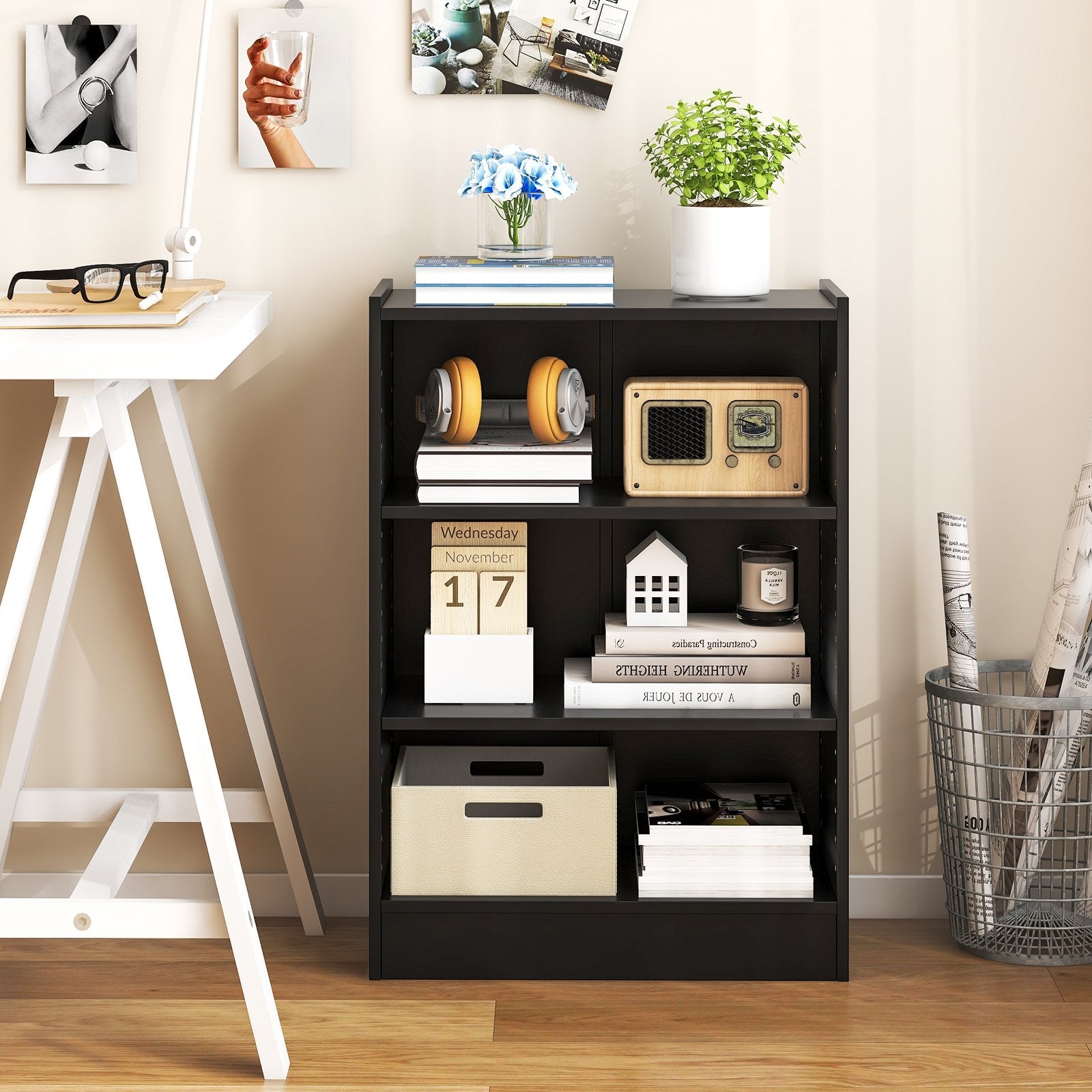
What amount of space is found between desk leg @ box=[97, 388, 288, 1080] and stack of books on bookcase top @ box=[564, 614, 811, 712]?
21.9 inches

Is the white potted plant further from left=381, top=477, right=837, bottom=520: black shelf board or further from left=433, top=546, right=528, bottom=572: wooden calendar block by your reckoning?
left=433, top=546, right=528, bottom=572: wooden calendar block

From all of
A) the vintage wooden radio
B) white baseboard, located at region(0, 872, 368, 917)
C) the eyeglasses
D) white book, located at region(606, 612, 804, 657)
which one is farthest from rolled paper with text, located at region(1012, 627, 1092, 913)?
the eyeglasses

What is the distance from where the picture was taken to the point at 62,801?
2215 mm

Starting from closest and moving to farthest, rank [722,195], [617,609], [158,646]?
[158,646] < [722,195] < [617,609]

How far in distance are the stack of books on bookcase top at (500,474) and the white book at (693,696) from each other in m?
0.30

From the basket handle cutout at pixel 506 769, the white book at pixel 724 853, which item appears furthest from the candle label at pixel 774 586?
the basket handle cutout at pixel 506 769

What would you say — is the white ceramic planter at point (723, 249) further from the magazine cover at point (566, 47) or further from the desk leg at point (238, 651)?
the desk leg at point (238, 651)

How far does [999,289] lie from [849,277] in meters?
0.24

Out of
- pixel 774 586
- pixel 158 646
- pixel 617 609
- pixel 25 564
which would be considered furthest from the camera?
pixel 617 609

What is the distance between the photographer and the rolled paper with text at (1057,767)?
6.86 feet

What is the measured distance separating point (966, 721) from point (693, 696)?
1.42ft

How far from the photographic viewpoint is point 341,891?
7.73ft

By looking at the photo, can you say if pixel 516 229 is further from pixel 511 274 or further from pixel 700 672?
pixel 700 672

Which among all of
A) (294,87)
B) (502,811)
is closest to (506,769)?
(502,811)
